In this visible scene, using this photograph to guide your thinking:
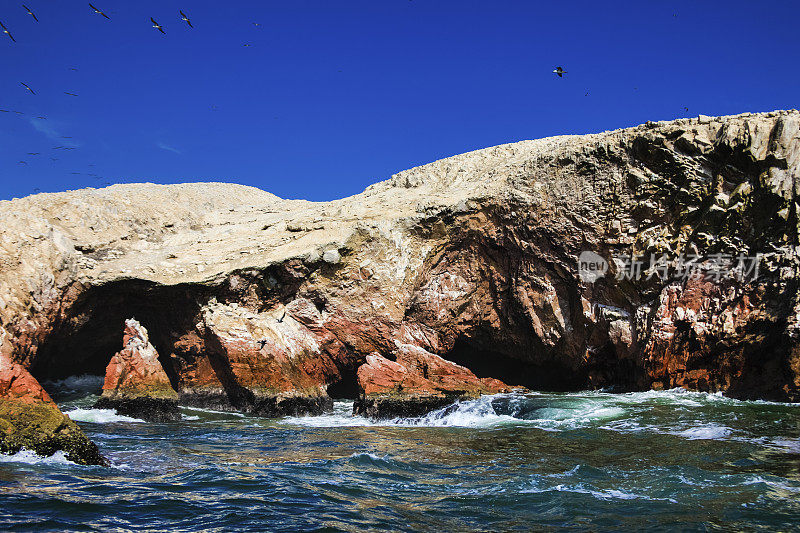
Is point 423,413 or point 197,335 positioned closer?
point 423,413

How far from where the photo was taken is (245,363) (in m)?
18.5

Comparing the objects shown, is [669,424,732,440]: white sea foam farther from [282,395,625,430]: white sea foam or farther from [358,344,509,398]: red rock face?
[358,344,509,398]: red rock face

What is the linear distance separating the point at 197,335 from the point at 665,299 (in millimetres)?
16312

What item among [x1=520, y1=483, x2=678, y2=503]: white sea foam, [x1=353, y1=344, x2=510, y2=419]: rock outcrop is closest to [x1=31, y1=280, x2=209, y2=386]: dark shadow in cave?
[x1=353, y1=344, x2=510, y2=419]: rock outcrop

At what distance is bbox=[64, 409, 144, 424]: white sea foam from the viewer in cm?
1619

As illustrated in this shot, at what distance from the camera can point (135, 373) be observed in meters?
18.8

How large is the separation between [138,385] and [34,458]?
9.64 metres

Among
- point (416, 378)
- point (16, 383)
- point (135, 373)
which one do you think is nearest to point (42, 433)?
point (16, 383)

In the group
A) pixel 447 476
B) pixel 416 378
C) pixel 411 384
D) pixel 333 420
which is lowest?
pixel 333 420

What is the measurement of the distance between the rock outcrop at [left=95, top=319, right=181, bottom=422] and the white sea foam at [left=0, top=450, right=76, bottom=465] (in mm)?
8008

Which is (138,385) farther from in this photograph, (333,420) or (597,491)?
(597,491)

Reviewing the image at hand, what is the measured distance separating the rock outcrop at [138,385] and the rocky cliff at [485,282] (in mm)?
1620

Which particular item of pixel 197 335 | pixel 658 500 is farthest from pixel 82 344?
pixel 658 500

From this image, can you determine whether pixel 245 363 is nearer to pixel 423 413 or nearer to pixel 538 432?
pixel 423 413
